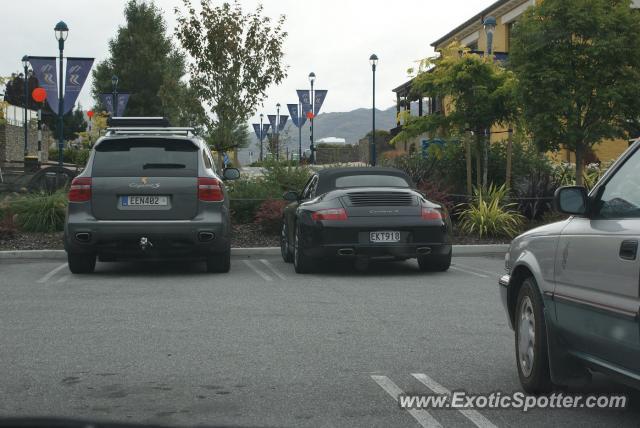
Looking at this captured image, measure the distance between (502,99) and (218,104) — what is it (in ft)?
39.7

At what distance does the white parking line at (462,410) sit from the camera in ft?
16.6

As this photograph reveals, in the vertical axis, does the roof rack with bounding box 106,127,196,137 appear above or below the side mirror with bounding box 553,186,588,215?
above

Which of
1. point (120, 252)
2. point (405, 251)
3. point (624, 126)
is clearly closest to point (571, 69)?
point (624, 126)

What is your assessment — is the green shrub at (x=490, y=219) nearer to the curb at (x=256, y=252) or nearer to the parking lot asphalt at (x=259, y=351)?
the curb at (x=256, y=252)

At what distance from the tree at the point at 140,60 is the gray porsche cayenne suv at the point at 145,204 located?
71039 millimetres

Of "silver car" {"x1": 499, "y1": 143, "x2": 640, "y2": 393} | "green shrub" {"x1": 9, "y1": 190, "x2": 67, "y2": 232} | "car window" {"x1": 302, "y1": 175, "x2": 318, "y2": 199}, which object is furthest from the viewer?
"green shrub" {"x1": 9, "y1": 190, "x2": 67, "y2": 232}

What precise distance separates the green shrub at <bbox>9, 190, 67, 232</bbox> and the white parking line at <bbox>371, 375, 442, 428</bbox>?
13.4m

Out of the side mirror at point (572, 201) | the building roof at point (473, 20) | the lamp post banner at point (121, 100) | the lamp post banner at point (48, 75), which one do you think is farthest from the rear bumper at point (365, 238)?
the building roof at point (473, 20)

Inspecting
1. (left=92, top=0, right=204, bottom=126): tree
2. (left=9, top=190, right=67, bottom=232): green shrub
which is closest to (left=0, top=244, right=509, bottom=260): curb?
(left=9, top=190, right=67, bottom=232): green shrub

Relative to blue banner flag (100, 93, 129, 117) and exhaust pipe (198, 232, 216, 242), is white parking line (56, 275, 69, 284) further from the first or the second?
blue banner flag (100, 93, 129, 117)

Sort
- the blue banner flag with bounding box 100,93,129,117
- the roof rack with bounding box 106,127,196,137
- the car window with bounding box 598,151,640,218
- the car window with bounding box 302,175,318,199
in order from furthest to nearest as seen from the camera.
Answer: the blue banner flag with bounding box 100,93,129,117
the car window with bounding box 302,175,318,199
the roof rack with bounding box 106,127,196,137
the car window with bounding box 598,151,640,218

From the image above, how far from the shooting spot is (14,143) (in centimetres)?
6812

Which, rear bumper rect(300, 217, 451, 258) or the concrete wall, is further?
the concrete wall

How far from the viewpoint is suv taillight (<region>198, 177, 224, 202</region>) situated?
1269 centimetres
